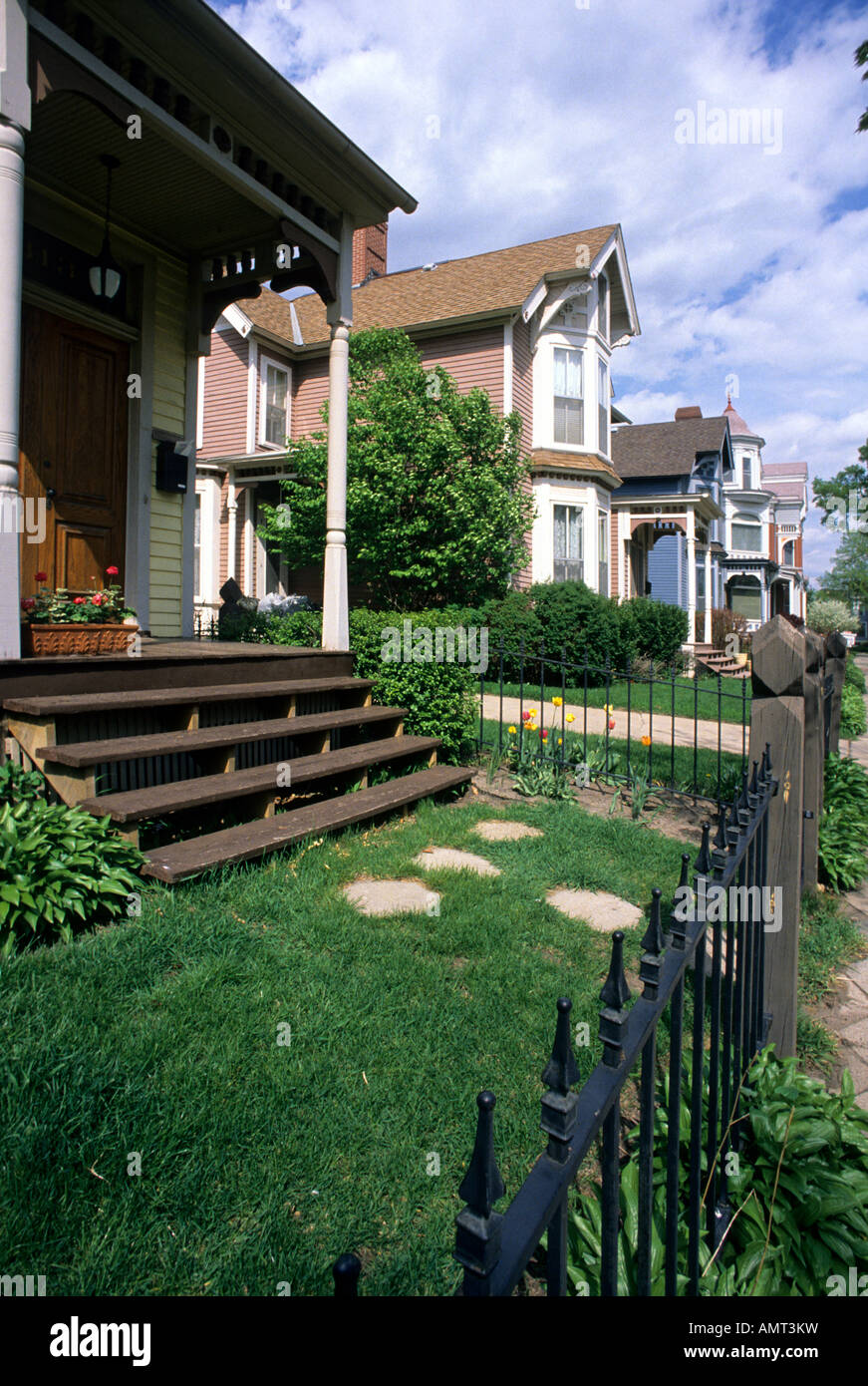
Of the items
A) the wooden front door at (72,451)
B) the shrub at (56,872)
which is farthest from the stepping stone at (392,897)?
the wooden front door at (72,451)

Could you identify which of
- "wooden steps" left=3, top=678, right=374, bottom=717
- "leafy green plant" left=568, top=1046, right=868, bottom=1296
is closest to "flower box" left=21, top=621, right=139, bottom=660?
"wooden steps" left=3, top=678, right=374, bottom=717

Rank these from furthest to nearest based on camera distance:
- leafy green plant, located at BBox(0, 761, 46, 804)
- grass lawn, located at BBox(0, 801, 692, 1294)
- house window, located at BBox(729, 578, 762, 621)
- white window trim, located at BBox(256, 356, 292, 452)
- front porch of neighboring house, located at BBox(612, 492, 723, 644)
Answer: house window, located at BBox(729, 578, 762, 621) < front porch of neighboring house, located at BBox(612, 492, 723, 644) < white window trim, located at BBox(256, 356, 292, 452) < leafy green plant, located at BBox(0, 761, 46, 804) < grass lawn, located at BBox(0, 801, 692, 1294)

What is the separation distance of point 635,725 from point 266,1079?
804 centimetres

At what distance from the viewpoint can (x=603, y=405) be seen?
18844 mm

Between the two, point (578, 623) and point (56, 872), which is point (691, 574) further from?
point (56, 872)

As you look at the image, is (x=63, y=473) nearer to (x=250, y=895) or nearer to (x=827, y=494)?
(x=250, y=895)

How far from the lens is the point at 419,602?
15.1m

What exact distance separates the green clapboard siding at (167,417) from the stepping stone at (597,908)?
536 cm

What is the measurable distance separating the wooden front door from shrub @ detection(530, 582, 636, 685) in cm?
802

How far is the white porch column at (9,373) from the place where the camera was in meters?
3.90

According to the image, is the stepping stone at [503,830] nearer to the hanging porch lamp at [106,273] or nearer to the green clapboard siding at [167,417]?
the green clapboard siding at [167,417]

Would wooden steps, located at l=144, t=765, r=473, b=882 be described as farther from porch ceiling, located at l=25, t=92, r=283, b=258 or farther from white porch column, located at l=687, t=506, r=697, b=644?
white porch column, located at l=687, t=506, r=697, b=644

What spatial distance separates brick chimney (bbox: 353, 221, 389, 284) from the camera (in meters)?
20.9

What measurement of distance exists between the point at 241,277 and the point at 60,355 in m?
1.93
